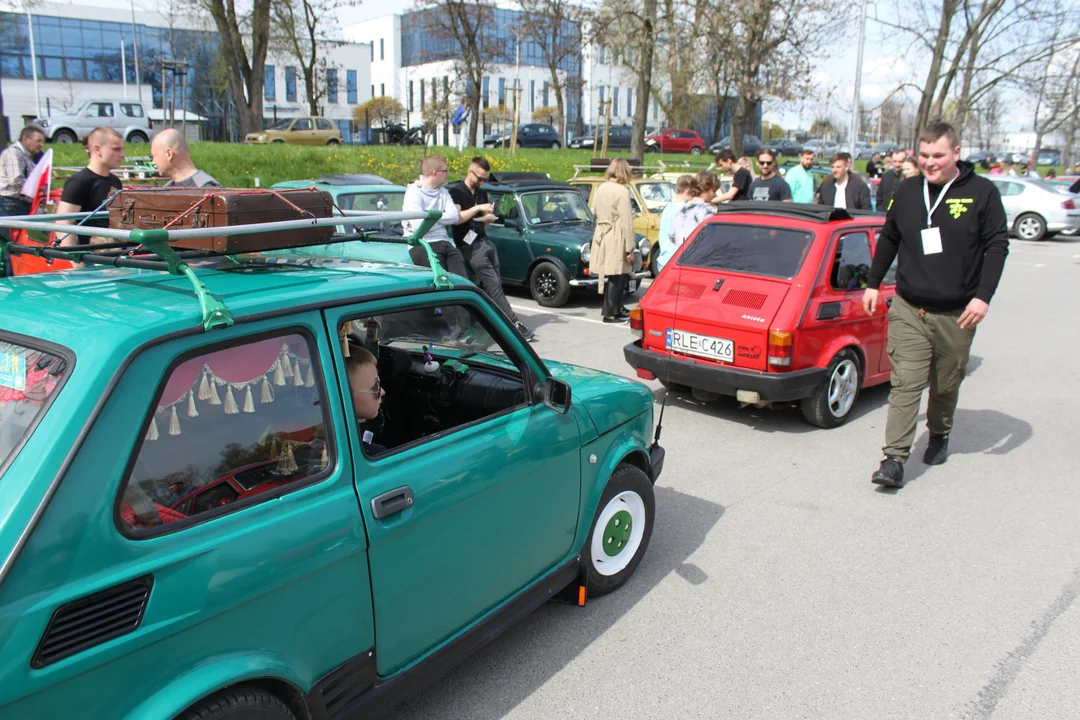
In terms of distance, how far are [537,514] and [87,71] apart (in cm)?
6814

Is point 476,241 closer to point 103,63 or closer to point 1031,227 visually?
point 1031,227

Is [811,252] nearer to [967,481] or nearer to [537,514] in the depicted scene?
[967,481]

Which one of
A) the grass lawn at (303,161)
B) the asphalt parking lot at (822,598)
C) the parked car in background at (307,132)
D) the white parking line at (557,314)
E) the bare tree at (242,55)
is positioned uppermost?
the bare tree at (242,55)

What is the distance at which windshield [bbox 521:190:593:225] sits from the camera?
11.1 m

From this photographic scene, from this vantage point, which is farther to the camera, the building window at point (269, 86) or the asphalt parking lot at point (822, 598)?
the building window at point (269, 86)

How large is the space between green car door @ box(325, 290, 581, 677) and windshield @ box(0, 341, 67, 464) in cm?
74

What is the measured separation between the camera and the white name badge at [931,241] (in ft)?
15.7

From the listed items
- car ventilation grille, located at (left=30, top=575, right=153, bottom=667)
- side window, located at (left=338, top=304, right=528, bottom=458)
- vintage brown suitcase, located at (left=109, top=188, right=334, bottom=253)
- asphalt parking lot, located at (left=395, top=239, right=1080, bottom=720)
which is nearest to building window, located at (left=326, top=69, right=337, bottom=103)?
asphalt parking lot, located at (left=395, top=239, right=1080, bottom=720)

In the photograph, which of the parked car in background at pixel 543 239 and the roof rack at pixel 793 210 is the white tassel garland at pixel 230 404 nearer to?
the roof rack at pixel 793 210

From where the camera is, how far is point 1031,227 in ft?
67.6

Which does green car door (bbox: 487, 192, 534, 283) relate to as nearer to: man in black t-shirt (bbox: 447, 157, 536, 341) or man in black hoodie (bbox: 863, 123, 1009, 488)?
man in black t-shirt (bbox: 447, 157, 536, 341)

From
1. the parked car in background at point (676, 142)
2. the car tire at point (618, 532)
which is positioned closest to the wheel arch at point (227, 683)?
the car tire at point (618, 532)

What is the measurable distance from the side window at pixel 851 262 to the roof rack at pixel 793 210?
0.64 ft

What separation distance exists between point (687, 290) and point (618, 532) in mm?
3044
